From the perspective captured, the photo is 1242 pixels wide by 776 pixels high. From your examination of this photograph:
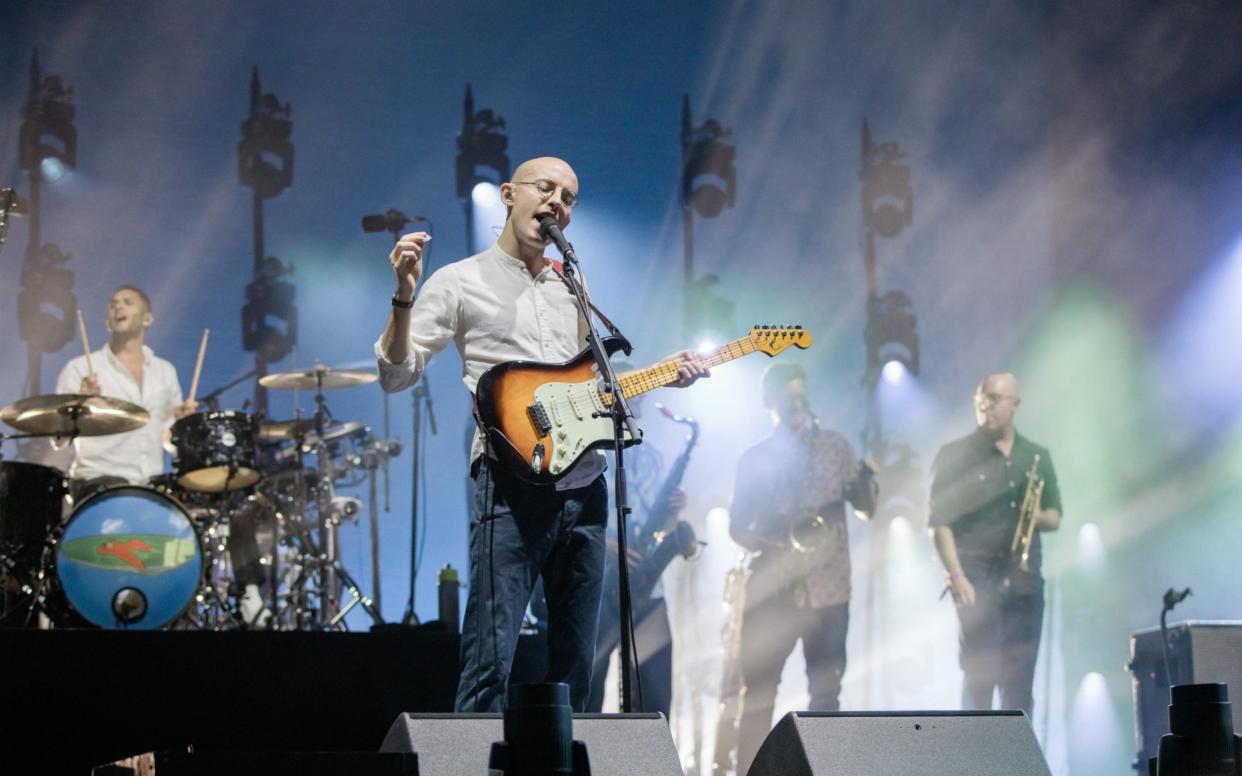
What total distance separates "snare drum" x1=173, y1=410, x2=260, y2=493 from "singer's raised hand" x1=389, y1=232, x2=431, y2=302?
3316 mm

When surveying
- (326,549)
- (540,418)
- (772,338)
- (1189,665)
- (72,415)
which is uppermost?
(72,415)

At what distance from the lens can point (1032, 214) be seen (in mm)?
8484

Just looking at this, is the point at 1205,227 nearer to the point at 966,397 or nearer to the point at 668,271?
the point at 966,397

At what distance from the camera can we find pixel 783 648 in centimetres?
554

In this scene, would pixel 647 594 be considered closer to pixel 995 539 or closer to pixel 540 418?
pixel 995 539

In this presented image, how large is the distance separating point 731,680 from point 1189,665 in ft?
6.75

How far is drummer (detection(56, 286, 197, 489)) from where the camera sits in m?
6.09

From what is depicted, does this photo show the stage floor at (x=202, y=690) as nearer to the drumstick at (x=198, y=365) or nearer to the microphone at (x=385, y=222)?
the microphone at (x=385, y=222)

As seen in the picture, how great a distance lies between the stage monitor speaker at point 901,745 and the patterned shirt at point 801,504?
10.2 feet

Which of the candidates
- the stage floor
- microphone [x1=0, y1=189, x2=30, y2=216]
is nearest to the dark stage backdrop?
microphone [x1=0, y1=189, x2=30, y2=216]

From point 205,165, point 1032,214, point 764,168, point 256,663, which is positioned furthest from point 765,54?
point 256,663

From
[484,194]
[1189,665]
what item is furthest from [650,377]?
[484,194]

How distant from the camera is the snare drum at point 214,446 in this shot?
6.00 meters

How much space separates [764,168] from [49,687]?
5862 millimetres
